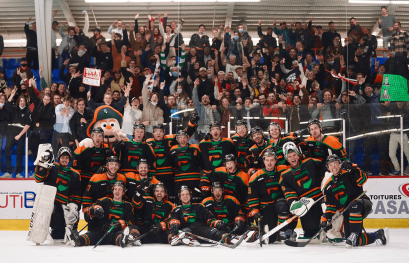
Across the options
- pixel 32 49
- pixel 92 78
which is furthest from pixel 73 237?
pixel 32 49

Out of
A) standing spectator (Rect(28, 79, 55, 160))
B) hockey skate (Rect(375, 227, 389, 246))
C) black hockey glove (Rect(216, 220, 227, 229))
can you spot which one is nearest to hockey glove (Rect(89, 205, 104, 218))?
black hockey glove (Rect(216, 220, 227, 229))

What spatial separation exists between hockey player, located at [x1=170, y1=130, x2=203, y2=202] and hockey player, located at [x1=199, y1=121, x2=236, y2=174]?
0.49 feet

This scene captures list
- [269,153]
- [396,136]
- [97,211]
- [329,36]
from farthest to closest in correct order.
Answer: [329,36] → [396,136] → [269,153] → [97,211]

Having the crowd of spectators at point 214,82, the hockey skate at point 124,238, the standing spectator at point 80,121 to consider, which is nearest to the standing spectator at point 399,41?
the crowd of spectators at point 214,82

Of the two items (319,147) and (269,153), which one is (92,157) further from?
(319,147)

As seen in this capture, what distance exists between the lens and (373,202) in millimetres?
7703

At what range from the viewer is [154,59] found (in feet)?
29.2

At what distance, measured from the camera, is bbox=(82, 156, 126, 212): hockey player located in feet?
19.7

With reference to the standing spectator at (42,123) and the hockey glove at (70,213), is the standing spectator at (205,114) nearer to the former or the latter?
the hockey glove at (70,213)

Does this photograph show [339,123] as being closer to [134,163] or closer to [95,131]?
[134,163]

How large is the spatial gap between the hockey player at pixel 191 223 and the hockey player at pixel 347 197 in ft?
4.04

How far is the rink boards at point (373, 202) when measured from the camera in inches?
301

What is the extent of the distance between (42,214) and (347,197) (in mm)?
3720

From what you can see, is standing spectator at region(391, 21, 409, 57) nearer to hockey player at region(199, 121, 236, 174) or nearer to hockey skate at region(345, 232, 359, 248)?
hockey player at region(199, 121, 236, 174)
